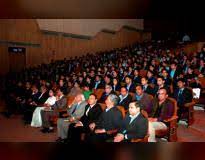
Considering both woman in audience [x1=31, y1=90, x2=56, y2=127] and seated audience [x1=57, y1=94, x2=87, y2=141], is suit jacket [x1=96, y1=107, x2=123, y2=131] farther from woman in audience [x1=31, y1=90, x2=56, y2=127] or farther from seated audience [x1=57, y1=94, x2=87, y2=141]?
woman in audience [x1=31, y1=90, x2=56, y2=127]

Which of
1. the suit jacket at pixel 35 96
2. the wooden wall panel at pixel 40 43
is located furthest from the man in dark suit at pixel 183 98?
the wooden wall panel at pixel 40 43

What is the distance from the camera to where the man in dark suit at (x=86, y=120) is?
3.51 metres

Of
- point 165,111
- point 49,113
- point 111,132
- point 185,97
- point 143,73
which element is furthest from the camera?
point 143,73

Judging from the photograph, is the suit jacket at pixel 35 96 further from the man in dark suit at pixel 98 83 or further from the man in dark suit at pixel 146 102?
the man in dark suit at pixel 146 102

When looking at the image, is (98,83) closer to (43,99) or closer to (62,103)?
(43,99)

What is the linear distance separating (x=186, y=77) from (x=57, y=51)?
6292mm

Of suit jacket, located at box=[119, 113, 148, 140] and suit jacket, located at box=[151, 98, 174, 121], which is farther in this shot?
suit jacket, located at box=[151, 98, 174, 121]

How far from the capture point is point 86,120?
370cm

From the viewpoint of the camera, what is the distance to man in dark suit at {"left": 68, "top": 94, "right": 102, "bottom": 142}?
3.51m

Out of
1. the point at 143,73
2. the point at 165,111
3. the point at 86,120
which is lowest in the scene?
the point at 86,120

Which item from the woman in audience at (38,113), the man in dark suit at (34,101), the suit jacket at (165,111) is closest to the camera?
the suit jacket at (165,111)

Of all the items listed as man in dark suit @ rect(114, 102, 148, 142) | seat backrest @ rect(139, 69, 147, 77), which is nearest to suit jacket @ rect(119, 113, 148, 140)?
man in dark suit @ rect(114, 102, 148, 142)

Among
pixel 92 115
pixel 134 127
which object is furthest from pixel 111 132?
pixel 92 115

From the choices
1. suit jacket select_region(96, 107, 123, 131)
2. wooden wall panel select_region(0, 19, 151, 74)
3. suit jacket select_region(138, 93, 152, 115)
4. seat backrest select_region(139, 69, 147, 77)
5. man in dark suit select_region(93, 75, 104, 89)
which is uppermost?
wooden wall panel select_region(0, 19, 151, 74)
